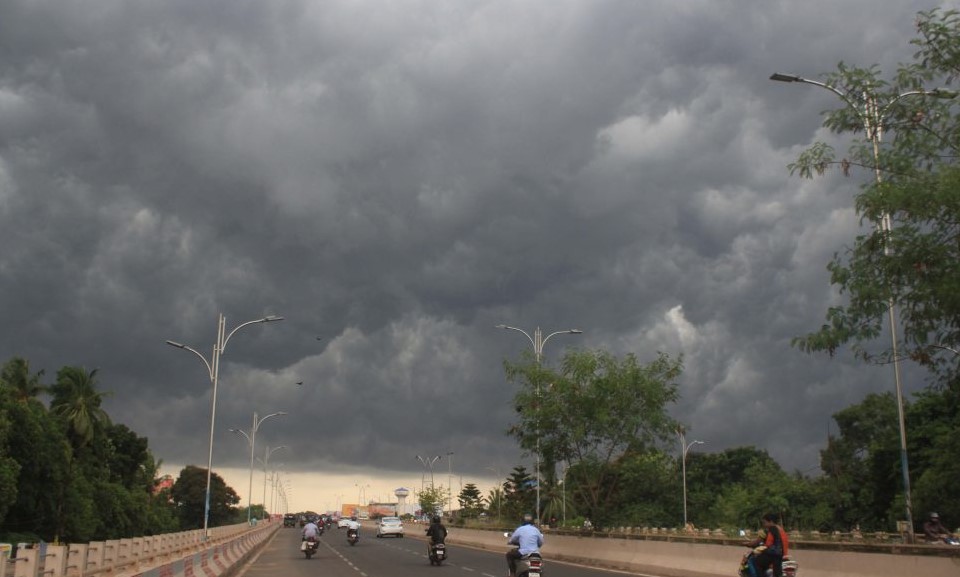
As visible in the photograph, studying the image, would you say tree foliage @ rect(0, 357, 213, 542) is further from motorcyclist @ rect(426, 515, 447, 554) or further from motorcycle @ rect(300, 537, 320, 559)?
motorcyclist @ rect(426, 515, 447, 554)

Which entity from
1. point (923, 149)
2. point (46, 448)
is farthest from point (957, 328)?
point (46, 448)

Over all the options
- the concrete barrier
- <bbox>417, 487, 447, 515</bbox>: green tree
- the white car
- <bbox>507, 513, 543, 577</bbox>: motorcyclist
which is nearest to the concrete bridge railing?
<bbox>507, 513, 543, 577</bbox>: motorcyclist

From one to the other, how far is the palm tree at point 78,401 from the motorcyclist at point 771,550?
81.0m

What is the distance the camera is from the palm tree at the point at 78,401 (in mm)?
85562

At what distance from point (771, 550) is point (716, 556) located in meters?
9.76

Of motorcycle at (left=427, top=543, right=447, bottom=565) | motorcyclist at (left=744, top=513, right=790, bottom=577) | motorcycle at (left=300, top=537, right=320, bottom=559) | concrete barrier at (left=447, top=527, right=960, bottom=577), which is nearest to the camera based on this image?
motorcyclist at (left=744, top=513, right=790, bottom=577)

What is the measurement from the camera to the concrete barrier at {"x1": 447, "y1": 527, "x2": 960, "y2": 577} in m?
16.1

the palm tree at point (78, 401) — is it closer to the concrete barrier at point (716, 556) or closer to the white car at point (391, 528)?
the white car at point (391, 528)

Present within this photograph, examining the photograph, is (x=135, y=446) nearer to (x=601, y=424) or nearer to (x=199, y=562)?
(x=601, y=424)

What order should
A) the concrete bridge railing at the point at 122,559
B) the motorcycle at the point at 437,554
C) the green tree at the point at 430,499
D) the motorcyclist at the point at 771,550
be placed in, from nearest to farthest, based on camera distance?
the motorcyclist at the point at 771,550 < the concrete bridge railing at the point at 122,559 < the motorcycle at the point at 437,554 < the green tree at the point at 430,499

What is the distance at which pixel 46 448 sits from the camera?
58.5m

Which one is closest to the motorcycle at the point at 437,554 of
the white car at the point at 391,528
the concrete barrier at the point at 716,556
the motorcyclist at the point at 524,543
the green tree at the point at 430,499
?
the concrete barrier at the point at 716,556

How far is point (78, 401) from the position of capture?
88.8 m

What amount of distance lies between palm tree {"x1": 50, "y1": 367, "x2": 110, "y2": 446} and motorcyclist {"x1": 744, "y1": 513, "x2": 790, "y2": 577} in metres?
81.0
